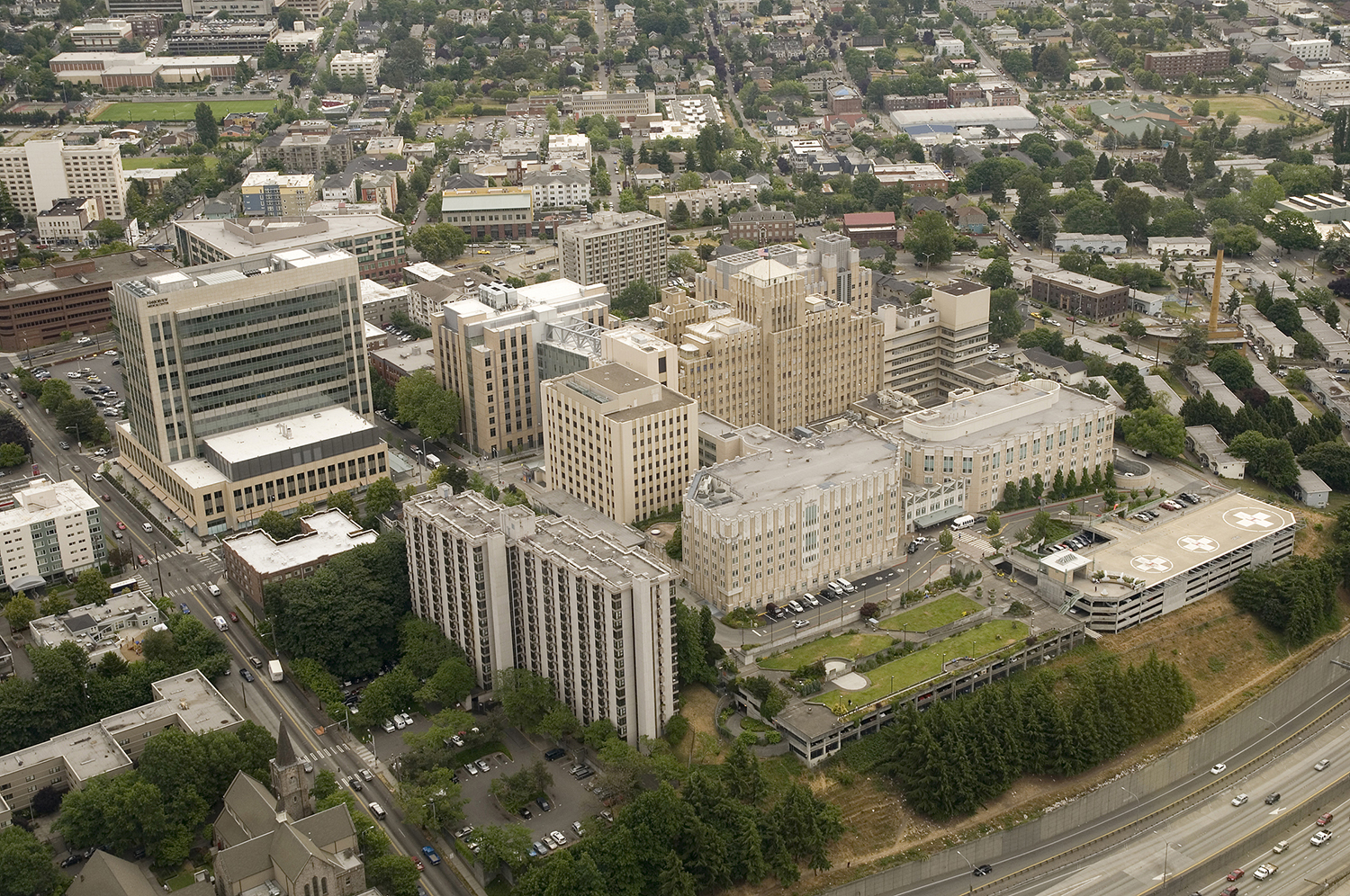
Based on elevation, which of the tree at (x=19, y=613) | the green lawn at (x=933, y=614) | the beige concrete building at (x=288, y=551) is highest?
the beige concrete building at (x=288, y=551)

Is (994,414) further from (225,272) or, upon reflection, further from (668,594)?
(225,272)

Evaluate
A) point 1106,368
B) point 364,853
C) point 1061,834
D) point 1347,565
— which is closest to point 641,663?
point 364,853

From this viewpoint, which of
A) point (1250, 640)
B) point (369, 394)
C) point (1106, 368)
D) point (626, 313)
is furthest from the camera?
point (626, 313)

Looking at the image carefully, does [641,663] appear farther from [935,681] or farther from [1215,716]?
[1215,716]

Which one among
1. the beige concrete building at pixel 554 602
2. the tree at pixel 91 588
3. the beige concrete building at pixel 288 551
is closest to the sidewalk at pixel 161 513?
the beige concrete building at pixel 288 551

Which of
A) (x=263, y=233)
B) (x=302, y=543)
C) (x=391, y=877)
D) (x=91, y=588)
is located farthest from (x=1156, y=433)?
(x=263, y=233)

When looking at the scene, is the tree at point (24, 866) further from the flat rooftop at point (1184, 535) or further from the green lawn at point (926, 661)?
the flat rooftop at point (1184, 535)
